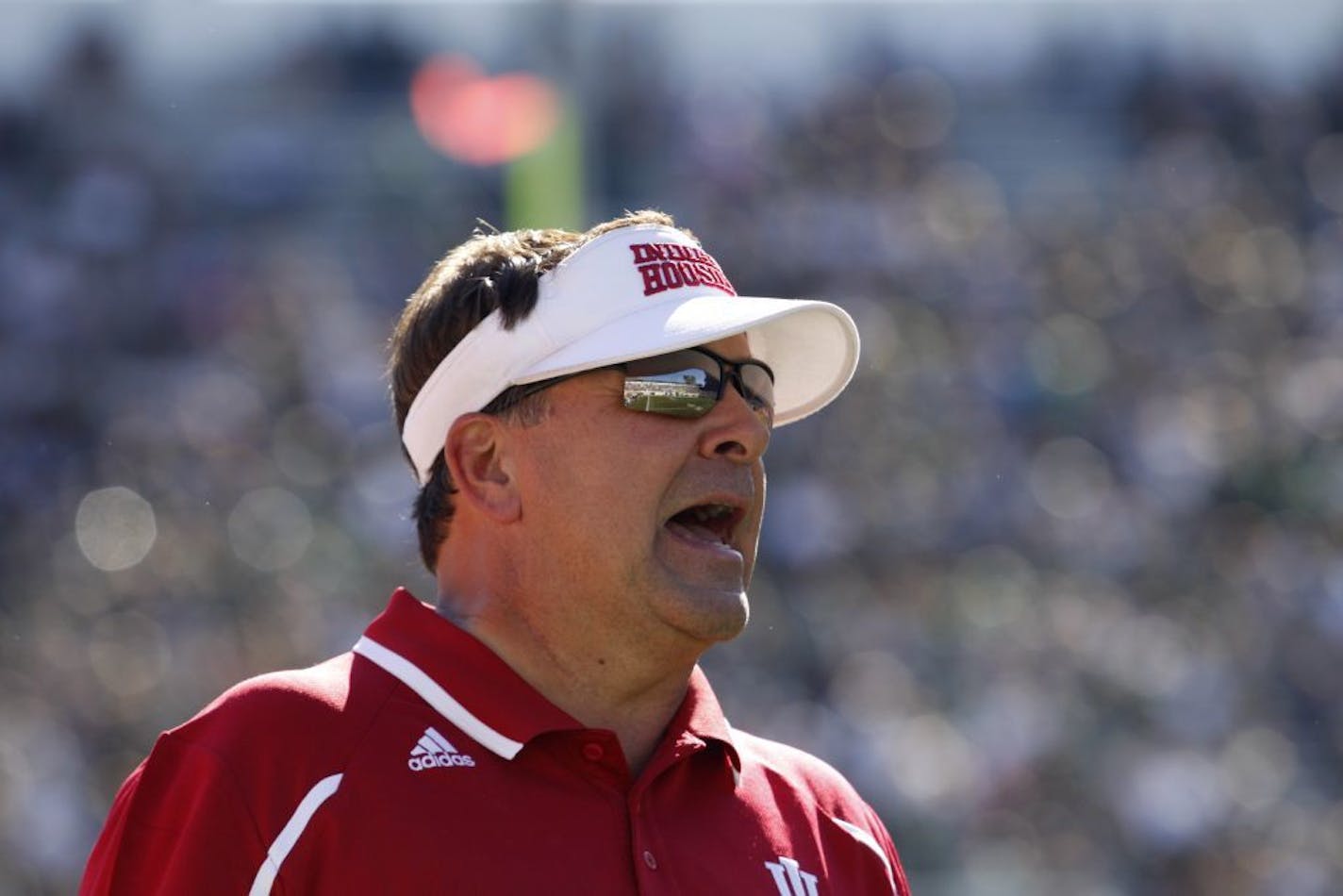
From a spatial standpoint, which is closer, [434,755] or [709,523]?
[434,755]

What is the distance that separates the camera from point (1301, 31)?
1341 centimetres

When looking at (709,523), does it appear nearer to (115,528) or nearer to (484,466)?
(484,466)

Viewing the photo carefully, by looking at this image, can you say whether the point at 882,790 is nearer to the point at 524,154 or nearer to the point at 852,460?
the point at 852,460

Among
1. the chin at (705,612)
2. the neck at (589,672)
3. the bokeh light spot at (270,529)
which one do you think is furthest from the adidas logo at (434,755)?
the bokeh light spot at (270,529)

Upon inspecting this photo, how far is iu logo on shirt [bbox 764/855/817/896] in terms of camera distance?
2.27 m

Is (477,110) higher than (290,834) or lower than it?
higher

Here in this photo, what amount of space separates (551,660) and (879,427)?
24.6 ft

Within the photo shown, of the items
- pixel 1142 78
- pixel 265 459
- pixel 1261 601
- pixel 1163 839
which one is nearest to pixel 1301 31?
pixel 1142 78

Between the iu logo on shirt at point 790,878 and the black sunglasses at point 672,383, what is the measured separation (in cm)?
53

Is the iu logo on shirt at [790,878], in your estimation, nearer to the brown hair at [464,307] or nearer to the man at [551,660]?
the man at [551,660]

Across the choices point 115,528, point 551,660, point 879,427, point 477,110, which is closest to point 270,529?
point 115,528

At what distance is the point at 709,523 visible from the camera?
242 cm

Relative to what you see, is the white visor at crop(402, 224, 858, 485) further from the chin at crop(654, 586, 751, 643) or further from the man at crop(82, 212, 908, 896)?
the chin at crop(654, 586, 751, 643)

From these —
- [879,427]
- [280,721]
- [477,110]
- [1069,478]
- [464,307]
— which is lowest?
[1069,478]
